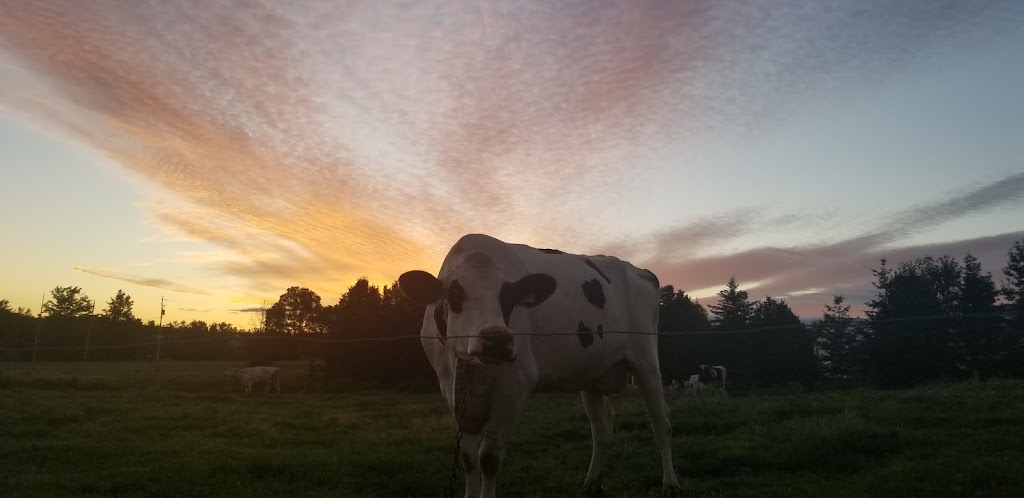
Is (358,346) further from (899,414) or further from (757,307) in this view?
(757,307)

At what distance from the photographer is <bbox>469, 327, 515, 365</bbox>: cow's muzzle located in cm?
488

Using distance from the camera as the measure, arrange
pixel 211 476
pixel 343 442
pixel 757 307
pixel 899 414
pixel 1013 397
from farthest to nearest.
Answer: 1. pixel 757 307
2. pixel 1013 397
3. pixel 899 414
4. pixel 343 442
5. pixel 211 476

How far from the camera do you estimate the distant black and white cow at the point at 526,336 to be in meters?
5.41

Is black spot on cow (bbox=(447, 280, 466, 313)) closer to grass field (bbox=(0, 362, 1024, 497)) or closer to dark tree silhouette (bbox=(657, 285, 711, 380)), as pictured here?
grass field (bbox=(0, 362, 1024, 497))

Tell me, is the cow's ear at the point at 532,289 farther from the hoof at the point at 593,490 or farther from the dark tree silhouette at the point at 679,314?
the dark tree silhouette at the point at 679,314

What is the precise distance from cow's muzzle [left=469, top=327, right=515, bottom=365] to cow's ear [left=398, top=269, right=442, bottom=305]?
3.94 feet

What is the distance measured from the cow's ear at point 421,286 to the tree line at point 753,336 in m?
27.9

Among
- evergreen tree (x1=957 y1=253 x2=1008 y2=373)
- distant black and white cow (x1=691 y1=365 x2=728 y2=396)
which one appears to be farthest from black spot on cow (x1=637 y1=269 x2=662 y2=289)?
evergreen tree (x1=957 y1=253 x2=1008 y2=373)

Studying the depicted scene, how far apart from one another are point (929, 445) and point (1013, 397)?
755 cm

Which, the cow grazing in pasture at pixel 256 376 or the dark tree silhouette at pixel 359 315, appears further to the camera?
the dark tree silhouette at pixel 359 315

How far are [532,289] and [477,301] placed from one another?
720mm

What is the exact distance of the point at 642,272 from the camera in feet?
28.3

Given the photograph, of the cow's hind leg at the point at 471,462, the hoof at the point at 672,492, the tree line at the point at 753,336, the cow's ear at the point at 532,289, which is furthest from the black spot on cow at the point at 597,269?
the tree line at the point at 753,336

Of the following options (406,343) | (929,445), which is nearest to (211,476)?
(929,445)
